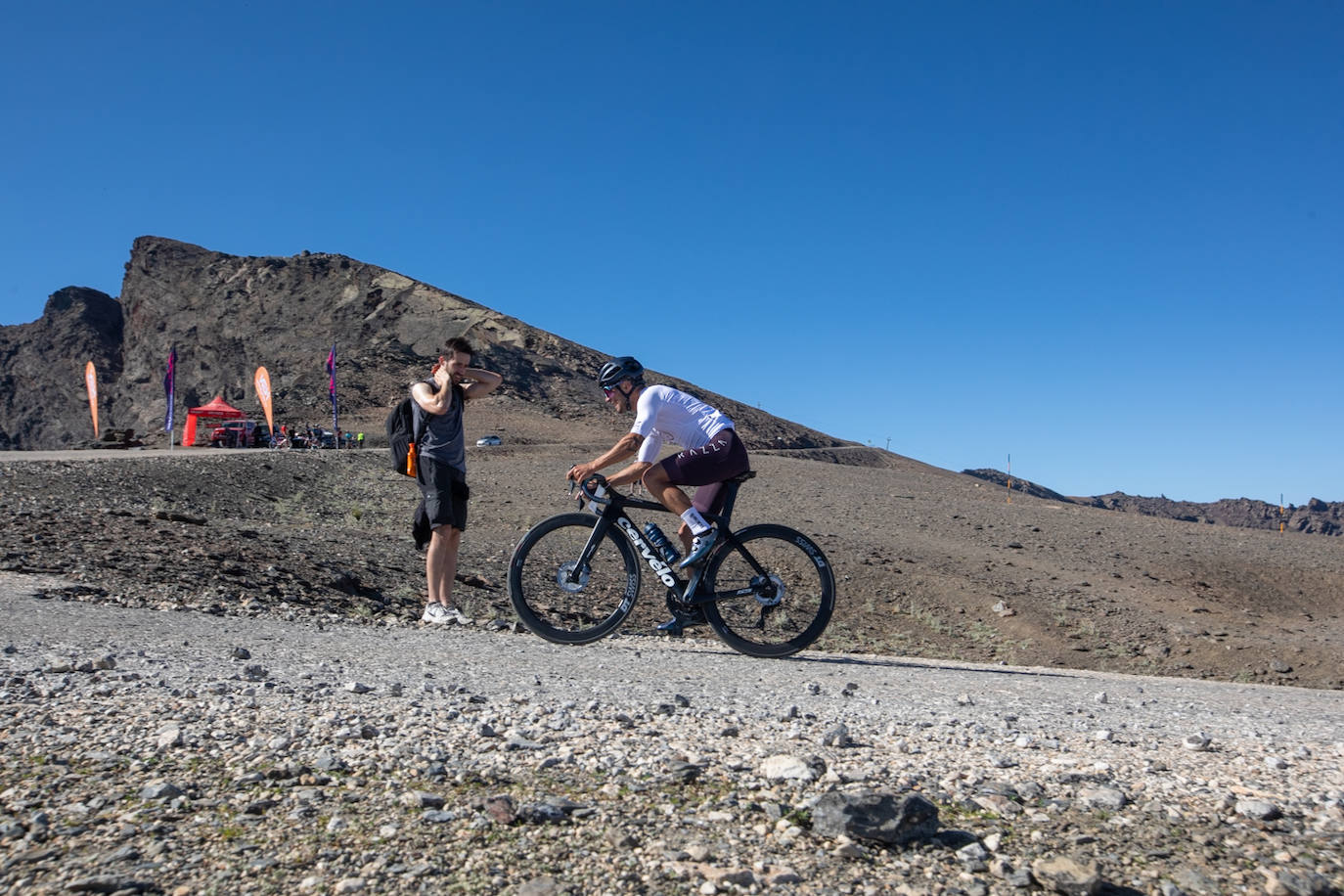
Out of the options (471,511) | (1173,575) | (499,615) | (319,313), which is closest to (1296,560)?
(1173,575)

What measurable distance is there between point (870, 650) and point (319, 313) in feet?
201

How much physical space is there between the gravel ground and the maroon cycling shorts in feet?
5.14

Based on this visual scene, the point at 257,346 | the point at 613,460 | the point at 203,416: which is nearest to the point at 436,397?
the point at 613,460

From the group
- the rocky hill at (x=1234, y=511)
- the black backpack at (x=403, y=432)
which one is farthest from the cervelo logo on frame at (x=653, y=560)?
the rocky hill at (x=1234, y=511)

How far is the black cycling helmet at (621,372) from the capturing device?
617 cm

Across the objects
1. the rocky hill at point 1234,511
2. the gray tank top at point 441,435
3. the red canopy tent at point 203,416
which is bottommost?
the rocky hill at point 1234,511

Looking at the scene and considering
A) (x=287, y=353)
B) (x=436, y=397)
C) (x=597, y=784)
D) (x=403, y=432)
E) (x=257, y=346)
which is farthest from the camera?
(x=257, y=346)

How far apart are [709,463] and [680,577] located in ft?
2.47

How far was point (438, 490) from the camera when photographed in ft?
22.2

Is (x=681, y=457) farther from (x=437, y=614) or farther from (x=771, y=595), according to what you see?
(x=437, y=614)

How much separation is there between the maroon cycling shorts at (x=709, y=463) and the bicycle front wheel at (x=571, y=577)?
0.58 meters

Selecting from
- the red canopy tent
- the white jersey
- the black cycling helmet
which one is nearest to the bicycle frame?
the white jersey

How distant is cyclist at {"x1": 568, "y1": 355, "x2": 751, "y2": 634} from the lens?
597cm

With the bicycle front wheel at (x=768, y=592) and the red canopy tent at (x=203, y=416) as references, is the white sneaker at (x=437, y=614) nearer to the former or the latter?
the bicycle front wheel at (x=768, y=592)
